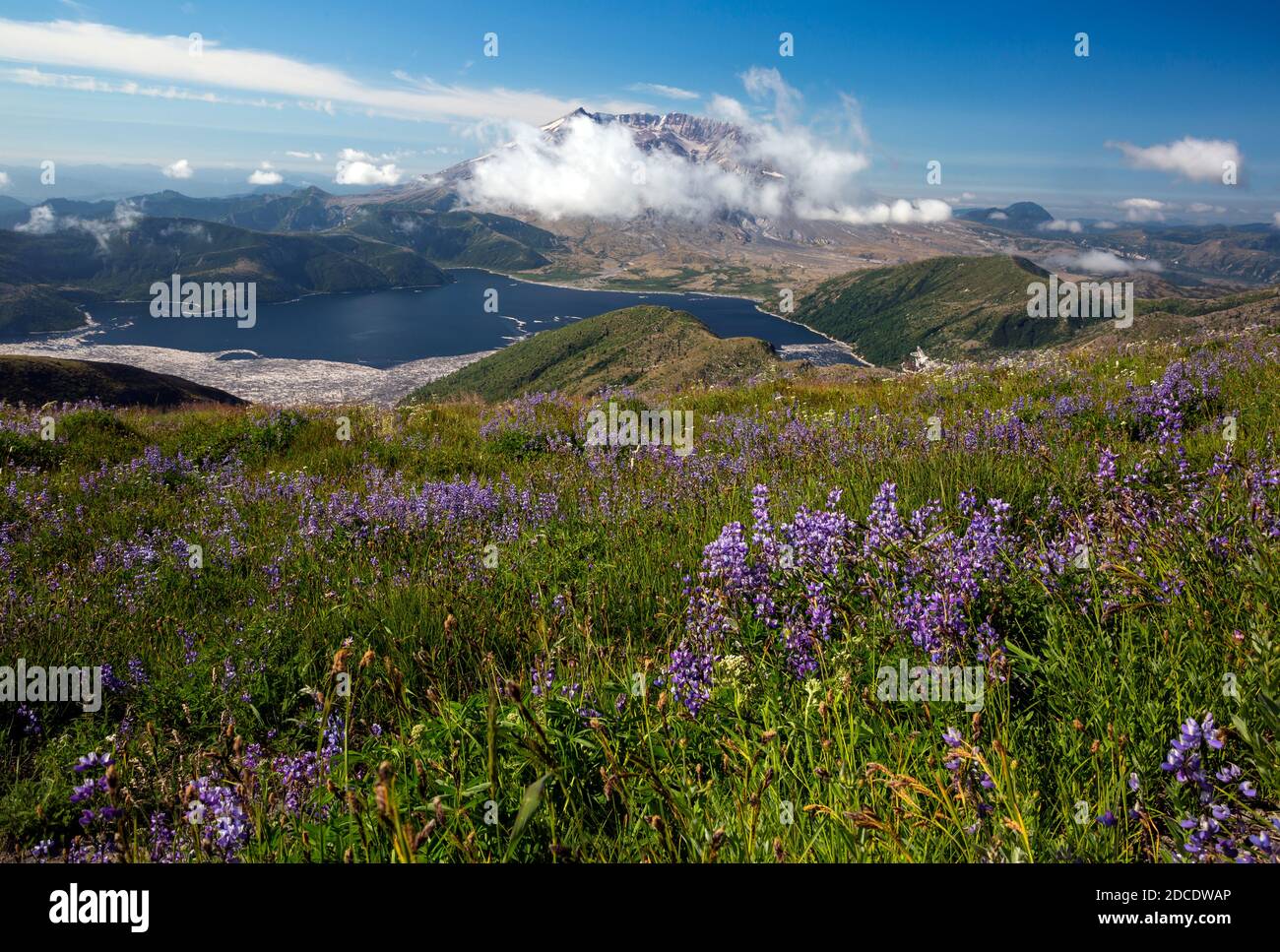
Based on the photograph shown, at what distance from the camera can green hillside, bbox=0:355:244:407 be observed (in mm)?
93500

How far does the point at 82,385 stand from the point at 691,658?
420 feet

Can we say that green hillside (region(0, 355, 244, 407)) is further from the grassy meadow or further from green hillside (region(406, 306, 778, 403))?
the grassy meadow

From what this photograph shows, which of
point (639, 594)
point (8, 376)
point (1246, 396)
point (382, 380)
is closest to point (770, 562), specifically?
point (639, 594)

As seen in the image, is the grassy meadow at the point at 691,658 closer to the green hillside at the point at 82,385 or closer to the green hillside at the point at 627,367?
the green hillside at the point at 82,385

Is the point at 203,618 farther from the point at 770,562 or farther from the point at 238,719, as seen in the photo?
the point at 770,562

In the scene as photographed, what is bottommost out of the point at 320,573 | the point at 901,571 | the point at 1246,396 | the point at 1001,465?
the point at 320,573

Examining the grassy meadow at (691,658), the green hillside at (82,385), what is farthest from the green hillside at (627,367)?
the grassy meadow at (691,658)

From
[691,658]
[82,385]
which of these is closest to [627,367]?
[82,385]

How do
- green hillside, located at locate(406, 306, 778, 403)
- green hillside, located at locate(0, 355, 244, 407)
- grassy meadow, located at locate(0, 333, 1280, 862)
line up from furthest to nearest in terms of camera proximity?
green hillside, located at locate(406, 306, 778, 403) < green hillside, located at locate(0, 355, 244, 407) < grassy meadow, located at locate(0, 333, 1280, 862)

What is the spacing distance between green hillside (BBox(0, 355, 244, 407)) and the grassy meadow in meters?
98.6

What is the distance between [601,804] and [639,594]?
236cm

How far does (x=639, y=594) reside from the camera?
5141mm

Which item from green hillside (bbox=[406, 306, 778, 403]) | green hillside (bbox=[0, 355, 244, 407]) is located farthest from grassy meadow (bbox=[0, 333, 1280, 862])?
green hillside (bbox=[406, 306, 778, 403])

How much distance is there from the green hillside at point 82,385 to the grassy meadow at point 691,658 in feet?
323
